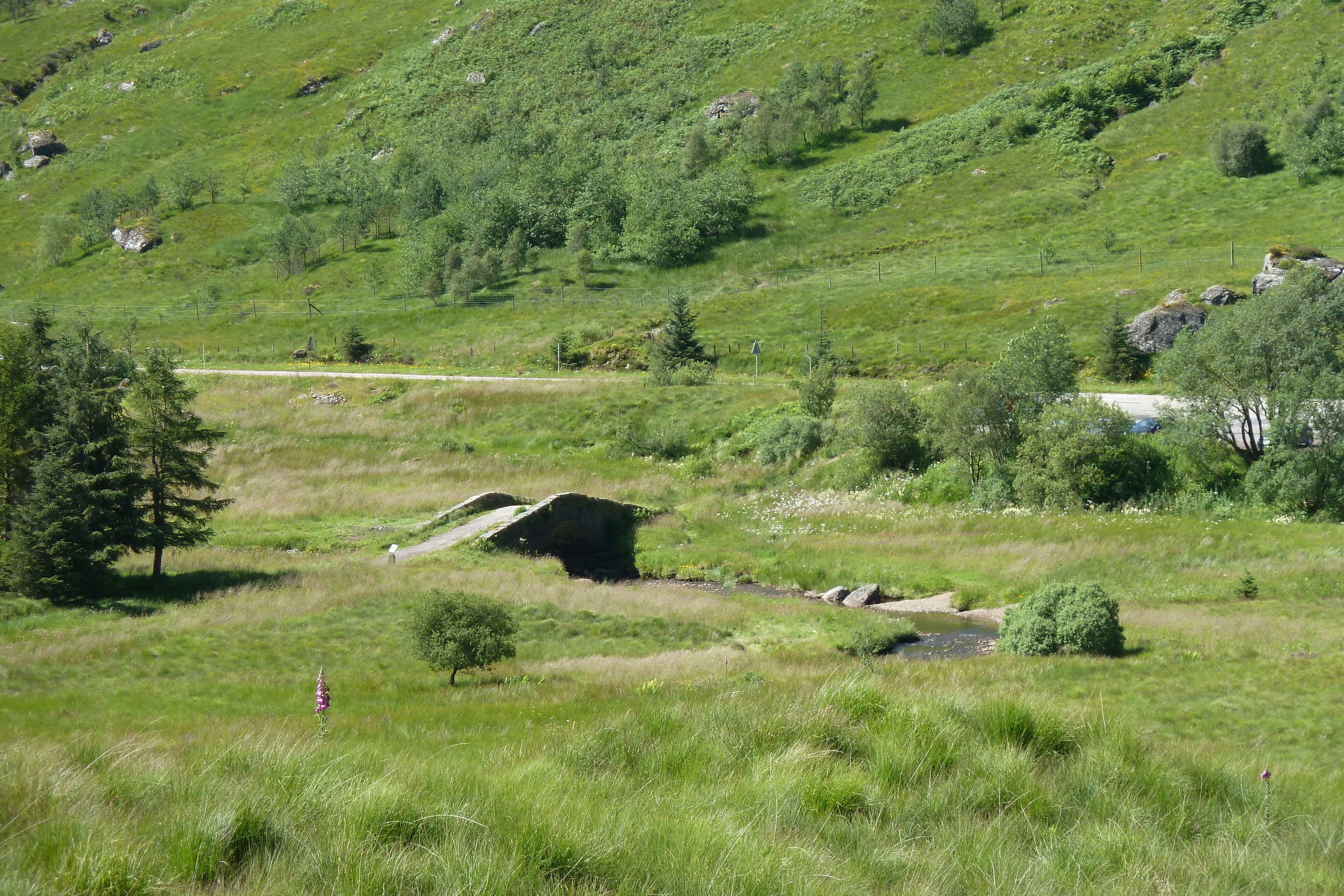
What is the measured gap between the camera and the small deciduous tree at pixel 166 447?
2434 cm

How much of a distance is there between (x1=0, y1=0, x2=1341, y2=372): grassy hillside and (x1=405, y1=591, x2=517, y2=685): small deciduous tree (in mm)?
43124

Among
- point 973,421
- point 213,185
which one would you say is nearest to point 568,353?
point 973,421

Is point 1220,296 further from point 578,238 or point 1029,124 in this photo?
point 578,238

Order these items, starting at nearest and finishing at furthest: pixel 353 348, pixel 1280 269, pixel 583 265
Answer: pixel 1280 269
pixel 353 348
pixel 583 265

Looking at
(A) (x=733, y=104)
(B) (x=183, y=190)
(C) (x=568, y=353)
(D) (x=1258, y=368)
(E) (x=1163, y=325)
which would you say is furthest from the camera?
(A) (x=733, y=104)

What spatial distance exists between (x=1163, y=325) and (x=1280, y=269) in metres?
9.55

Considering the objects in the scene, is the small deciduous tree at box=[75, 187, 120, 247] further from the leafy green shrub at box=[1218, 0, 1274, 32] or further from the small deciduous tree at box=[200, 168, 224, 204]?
the leafy green shrub at box=[1218, 0, 1274, 32]

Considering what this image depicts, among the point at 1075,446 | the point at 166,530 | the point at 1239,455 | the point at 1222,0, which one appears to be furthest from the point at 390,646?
the point at 1222,0

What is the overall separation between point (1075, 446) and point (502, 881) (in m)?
30.1

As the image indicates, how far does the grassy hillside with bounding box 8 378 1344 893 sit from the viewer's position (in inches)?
195

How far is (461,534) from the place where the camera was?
31.3m

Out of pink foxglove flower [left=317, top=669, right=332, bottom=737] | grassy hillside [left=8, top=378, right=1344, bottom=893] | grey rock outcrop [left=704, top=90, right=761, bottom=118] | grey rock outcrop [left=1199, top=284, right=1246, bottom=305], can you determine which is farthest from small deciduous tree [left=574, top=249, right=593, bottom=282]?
pink foxglove flower [left=317, top=669, right=332, bottom=737]

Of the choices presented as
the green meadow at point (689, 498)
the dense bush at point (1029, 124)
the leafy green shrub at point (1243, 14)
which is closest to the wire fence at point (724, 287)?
the green meadow at point (689, 498)

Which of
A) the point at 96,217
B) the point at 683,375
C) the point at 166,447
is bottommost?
the point at 166,447
